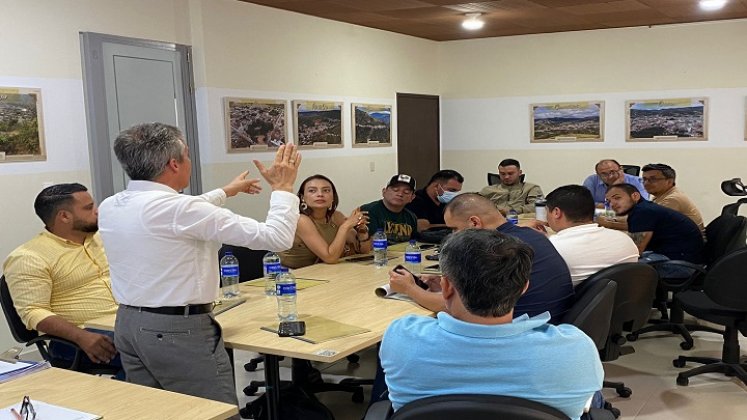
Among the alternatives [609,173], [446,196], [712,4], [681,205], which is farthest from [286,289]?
[712,4]

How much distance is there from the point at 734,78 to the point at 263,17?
5.27 m

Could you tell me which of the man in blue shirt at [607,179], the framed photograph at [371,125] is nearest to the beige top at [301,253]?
the man in blue shirt at [607,179]

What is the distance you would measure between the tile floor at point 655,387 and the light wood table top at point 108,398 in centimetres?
173

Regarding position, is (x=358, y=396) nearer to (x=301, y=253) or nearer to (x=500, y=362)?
(x=301, y=253)

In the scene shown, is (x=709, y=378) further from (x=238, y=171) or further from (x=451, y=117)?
(x=451, y=117)

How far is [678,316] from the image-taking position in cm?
478

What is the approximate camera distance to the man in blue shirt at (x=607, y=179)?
6.11 metres

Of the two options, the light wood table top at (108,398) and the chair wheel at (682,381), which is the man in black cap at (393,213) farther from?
the light wood table top at (108,398)

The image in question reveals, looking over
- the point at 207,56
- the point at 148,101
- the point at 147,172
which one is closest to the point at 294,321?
the point at 147,172

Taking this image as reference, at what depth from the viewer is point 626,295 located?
3.13 m

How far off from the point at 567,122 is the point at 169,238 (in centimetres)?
695

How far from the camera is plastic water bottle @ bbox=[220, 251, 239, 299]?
3209mm

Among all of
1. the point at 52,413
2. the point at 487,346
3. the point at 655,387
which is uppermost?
the point at 487,346

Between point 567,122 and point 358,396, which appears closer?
point 358,396
